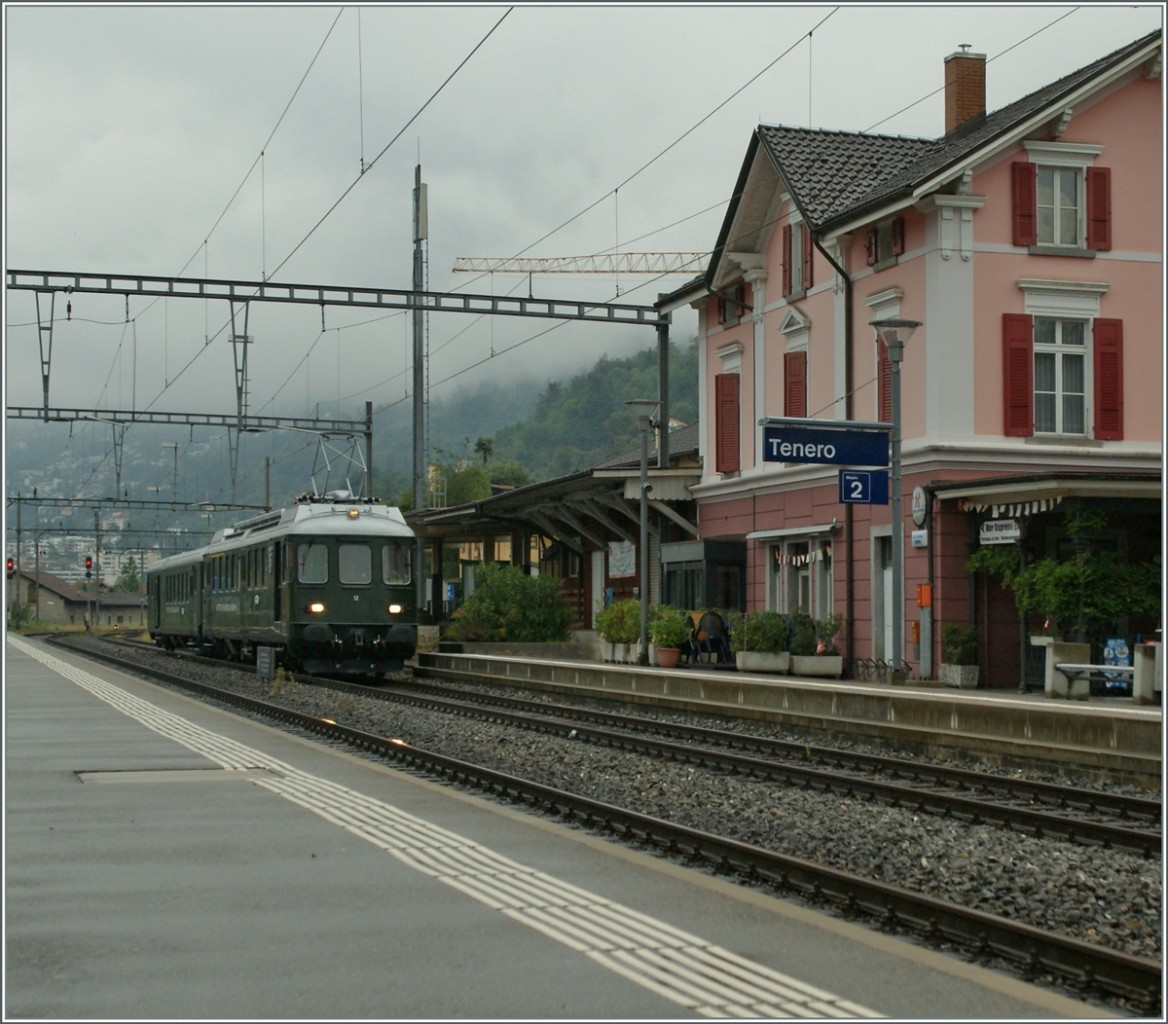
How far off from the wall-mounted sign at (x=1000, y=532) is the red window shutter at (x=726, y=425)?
30.7 feet

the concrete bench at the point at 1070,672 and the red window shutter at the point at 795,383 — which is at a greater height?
the red window shutter at the point at 795,383

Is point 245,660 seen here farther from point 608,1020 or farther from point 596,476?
point 608,1020

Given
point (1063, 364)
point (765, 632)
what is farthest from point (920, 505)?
point (765, 632)

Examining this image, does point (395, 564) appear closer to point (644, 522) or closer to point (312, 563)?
point (312, 563)

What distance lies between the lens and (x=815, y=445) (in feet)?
79.5

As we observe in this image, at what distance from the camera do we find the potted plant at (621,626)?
114 feet

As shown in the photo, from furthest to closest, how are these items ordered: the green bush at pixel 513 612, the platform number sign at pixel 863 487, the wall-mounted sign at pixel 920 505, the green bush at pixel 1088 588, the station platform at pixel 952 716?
the green bush at pixel 513 612, the wall-mounted sign at pixel 920 505, the platform number sign at pixel 863 487, the green bush at pixel 1088 588, the station platform at pixel 952 716

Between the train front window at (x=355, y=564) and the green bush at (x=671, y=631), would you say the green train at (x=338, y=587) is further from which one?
the green bush at (x=671, y=631)

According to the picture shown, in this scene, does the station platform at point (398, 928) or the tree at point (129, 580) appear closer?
the station platform at point (398, 928)

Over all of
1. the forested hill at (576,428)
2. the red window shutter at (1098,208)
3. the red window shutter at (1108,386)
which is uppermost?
the forested hill at (576,428)

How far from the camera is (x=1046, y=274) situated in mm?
27844

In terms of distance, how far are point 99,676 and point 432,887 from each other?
27.7 m

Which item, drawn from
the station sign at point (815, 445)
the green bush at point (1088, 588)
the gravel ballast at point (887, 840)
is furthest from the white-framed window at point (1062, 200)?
the gravel ballast at point (887, 840)

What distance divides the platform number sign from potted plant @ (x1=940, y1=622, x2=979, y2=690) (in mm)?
2763
